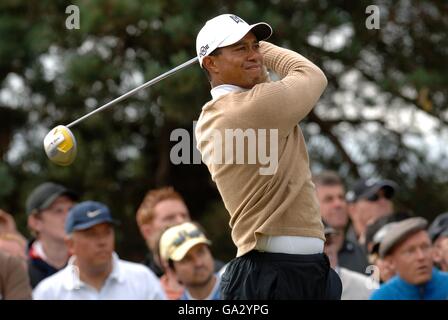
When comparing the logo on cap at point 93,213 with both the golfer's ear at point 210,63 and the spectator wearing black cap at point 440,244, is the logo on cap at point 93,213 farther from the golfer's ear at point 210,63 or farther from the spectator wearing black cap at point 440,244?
the golfer's ear at point 210,63

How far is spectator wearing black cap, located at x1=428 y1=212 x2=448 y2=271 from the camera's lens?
780cm

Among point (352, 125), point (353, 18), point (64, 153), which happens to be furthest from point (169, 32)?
point (64, 153)

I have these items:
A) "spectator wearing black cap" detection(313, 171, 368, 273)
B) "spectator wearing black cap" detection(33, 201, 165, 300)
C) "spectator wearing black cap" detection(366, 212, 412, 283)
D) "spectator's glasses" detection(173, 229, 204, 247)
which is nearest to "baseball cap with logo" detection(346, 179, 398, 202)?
"spectator wearing black cap" detection(313, 171, 368, 273)

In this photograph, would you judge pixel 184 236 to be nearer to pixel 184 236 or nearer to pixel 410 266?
pixel 184 236

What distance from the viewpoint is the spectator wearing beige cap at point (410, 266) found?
270 inches

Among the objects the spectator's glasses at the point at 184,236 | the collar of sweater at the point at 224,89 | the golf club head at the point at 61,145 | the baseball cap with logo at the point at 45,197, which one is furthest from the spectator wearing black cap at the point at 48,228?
the collar of sweater at the point at 224,89

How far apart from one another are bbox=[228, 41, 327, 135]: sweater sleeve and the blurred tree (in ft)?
12.4

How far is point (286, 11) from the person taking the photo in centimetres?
952

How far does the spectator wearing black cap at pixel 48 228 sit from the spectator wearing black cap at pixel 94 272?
567 millimetres

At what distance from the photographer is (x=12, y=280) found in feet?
22.6

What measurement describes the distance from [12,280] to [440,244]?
2.84 metres

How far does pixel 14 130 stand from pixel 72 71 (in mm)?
1864

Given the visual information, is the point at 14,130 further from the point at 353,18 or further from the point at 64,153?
the point at 64,153

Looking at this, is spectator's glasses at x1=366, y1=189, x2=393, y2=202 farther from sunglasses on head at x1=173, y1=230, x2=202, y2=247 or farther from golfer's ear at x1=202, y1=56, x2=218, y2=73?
golfer's ear at x1=202, y1=56, x2=218, y2=73
